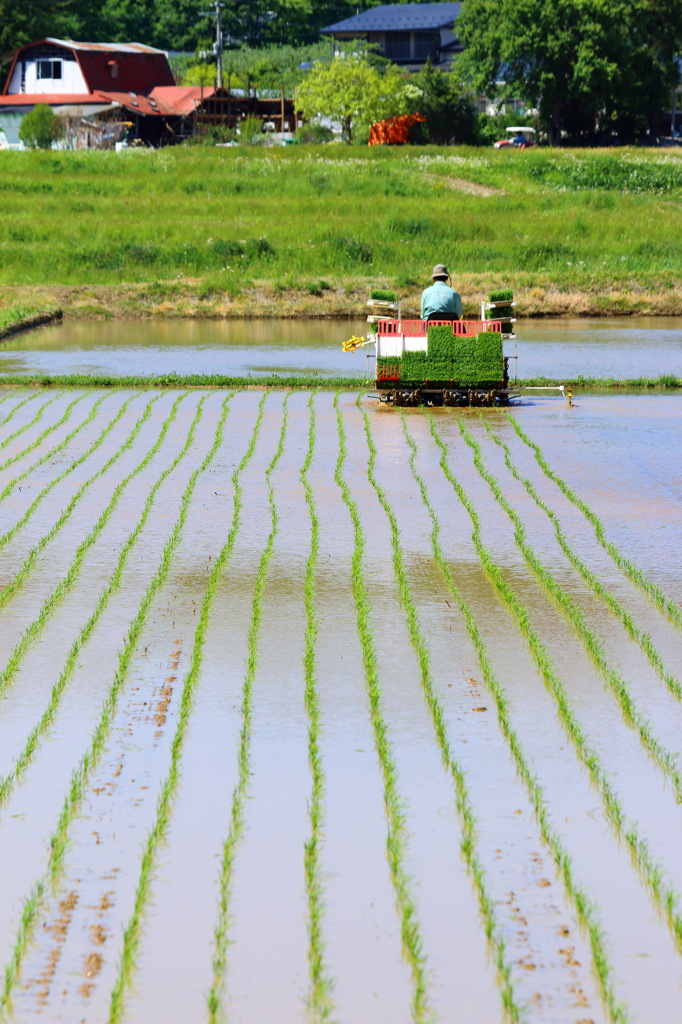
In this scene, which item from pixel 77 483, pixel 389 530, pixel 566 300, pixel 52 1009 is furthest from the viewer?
pixel 566 300

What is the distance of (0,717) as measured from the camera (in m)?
6.25

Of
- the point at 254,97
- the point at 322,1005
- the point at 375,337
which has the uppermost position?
the point at 254,97

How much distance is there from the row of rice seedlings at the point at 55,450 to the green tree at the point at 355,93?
46.5 metres

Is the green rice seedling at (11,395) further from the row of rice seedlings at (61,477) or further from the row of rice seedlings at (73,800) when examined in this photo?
the row of rice seedlings at (73,800)

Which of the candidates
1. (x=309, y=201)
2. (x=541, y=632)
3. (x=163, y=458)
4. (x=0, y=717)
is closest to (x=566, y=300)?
(x=309, y=201)

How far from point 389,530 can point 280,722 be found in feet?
12.2

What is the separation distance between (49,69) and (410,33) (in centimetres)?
2253

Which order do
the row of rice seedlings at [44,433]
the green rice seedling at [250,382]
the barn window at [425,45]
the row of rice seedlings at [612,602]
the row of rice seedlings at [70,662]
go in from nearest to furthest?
the row of rice seedlings at [70,662] < the row of rice seedlings at [612,602] < the row of rice seedlings at [44,433] < the green rice seedling at [250,382] < the barn window at [425,45]

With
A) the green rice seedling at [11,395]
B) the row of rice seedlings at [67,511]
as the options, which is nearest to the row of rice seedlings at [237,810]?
the row of rice seedlings at [67,511]

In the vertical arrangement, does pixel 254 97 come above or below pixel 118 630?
above

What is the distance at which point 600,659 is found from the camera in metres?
7.02

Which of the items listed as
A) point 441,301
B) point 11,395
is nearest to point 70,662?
point 441,301

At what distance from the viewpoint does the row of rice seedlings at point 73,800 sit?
4.32m

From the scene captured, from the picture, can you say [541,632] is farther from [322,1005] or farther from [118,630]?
[322,1005]
